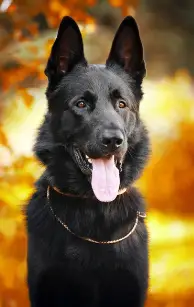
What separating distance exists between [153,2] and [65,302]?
20.7 ft

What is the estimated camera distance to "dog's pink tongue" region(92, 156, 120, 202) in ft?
9.45

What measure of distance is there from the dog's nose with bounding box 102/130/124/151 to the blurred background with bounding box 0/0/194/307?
0.56 meters

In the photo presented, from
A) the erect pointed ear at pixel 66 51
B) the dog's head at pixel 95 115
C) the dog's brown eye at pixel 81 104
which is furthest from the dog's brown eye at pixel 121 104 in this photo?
the erect pointed ear at pixel 66 51

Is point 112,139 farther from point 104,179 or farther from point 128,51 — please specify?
point 128,51

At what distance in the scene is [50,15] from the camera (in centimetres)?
442

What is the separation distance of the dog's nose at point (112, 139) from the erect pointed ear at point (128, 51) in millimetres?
543

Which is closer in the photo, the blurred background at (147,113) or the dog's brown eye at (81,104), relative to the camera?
the dog's brown eye at (81,104)

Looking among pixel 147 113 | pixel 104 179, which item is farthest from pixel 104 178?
pixel 147 113

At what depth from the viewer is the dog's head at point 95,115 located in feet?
9.41

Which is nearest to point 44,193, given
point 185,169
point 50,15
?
point 50,15

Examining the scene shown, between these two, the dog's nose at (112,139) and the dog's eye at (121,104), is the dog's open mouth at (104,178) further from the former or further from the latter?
the dog's eye at (121,104)

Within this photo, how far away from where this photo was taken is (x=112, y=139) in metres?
2.76

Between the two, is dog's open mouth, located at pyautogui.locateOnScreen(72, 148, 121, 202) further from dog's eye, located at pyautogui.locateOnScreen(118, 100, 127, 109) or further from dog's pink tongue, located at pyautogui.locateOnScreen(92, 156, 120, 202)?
dog's eye, located at pyautogui.locateOnScreen(118, 100, 127, 109)

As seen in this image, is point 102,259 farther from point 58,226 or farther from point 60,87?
point 60,87
